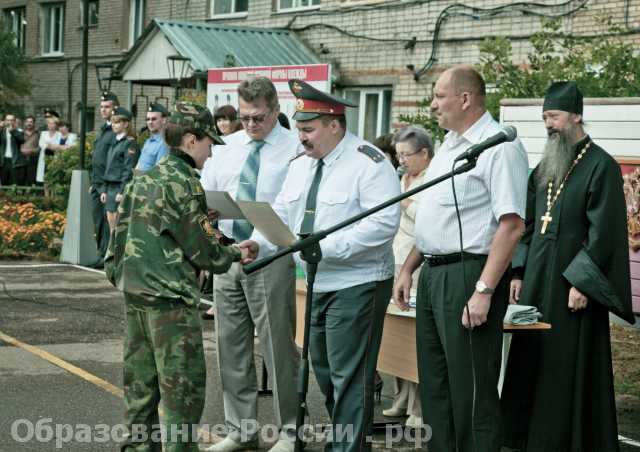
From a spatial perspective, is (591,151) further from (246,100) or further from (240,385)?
(240,385)

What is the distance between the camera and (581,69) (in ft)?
34.6

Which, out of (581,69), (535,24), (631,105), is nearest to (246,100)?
(631,105)

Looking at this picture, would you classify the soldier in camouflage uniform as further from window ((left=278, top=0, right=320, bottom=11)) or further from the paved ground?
window ((left=278, top=0, right=320, bottom=11))

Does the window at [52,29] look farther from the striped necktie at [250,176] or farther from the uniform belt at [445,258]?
the uniform belt at [445,258]

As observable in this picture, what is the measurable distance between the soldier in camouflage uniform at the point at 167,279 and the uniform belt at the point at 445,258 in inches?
38.8

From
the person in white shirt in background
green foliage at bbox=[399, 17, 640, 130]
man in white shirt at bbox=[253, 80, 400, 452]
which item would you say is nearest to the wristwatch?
man in white shirt at bbox=[253, 80, 400, 452]

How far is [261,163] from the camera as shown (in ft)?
20.8

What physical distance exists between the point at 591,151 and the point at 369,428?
6.71 ft

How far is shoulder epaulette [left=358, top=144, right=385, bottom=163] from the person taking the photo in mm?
5438

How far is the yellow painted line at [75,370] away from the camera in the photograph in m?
6.55

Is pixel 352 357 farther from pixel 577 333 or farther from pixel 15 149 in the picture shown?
pixel 15 149

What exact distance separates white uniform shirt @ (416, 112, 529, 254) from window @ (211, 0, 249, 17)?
18.1m

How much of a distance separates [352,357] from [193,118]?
1.38 metres

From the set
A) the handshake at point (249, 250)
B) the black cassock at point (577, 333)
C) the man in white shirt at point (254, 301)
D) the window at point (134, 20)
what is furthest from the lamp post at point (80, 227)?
the window at point (134, 20)
